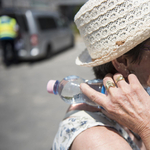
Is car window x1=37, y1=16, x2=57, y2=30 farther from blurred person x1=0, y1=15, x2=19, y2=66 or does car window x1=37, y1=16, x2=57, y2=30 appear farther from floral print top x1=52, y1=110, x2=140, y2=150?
floral print top x1=52, y1=110, x2=140, y2=150

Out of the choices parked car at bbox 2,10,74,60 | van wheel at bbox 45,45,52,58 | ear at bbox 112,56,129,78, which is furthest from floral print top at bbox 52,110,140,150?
van wheel at bbox 45,45,52,58

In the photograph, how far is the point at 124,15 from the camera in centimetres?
106

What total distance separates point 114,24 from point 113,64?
0.30 meters

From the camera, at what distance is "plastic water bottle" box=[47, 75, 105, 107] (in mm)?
1391

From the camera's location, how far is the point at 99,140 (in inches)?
41.3

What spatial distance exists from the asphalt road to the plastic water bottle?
401 mm

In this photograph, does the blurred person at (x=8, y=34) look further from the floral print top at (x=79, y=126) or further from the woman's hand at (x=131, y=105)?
the woman's hand at (x=131, y=105)

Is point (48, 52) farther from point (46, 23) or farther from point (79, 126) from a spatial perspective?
point (79, 126)

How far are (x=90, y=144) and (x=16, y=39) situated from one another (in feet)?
25.8

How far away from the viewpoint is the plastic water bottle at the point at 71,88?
1391 mm

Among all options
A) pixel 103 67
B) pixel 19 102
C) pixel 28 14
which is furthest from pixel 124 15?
pixel 28 14

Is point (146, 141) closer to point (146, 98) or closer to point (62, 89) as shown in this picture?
point (146, 98)

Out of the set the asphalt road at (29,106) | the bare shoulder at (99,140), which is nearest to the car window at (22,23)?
the asphalt road at (29,106)

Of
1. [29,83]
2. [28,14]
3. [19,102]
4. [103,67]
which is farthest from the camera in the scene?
[28,14]
